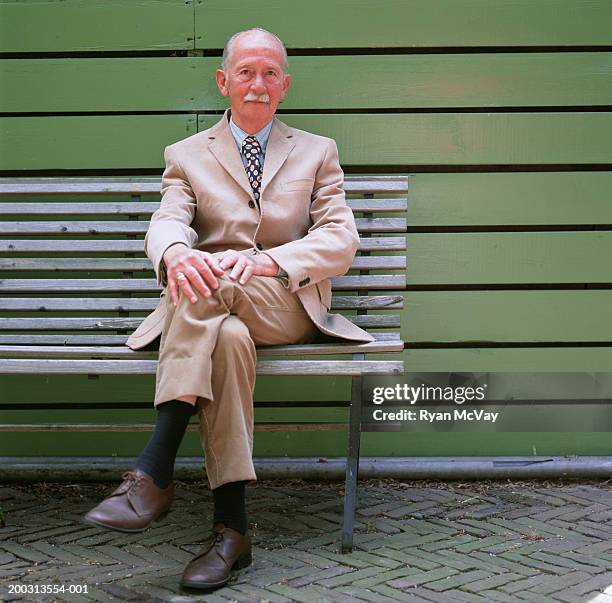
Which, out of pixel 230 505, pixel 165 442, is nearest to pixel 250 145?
pixel 165 442

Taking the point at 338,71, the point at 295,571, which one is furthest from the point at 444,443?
the point at 338,71

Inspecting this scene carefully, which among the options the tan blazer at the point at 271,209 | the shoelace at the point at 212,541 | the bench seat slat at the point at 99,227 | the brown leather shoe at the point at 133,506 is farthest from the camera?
the bench seat slat at the point at 99,227

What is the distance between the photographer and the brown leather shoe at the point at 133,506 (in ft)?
9.29

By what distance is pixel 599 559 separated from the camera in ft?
10.8

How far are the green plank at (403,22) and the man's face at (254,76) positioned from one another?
72 centimetres

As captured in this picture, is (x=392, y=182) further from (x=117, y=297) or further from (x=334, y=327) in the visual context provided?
(x=117, y=297)

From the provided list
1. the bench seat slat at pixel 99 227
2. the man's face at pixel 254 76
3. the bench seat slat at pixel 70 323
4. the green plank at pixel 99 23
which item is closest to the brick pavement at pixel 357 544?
the bench seat slat at pixel 70 323

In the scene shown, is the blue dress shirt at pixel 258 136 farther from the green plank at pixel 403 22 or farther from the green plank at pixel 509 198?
the green plank at pixel 509 198

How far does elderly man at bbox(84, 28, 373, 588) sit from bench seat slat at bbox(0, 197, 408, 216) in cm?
36

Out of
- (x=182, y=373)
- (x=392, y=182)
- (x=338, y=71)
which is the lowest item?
(x=182, y=373)

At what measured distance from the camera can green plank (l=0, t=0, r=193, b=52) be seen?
172 inches

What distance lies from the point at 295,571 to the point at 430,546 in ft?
1.85

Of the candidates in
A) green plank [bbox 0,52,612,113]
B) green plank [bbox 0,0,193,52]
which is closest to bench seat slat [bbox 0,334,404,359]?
green plank [bbox 0,52,612,113]

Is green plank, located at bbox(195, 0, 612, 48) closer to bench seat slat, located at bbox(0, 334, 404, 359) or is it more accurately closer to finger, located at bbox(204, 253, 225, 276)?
finger, located at bbox(204, 253, 225, 276)
